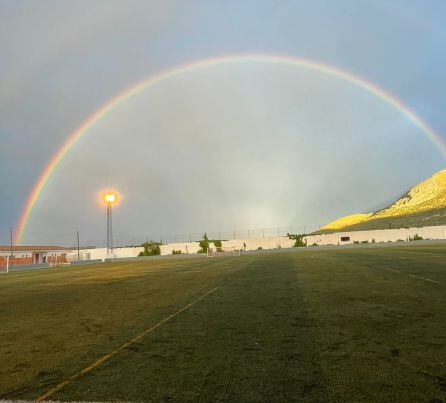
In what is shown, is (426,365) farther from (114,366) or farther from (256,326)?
(114,366)

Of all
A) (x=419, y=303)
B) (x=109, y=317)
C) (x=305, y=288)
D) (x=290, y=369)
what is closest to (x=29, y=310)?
(x=109, y=317)

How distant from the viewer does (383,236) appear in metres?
84.6

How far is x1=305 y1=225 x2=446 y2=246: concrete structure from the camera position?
3063 inches

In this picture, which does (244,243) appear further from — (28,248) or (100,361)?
(100,361)

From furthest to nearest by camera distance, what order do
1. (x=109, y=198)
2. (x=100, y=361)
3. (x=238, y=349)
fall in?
(x=109, y=198) → (x=238, y=349) → (x=100, y=361)

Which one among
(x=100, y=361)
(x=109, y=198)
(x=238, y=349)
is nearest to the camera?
(x=100, y=361)

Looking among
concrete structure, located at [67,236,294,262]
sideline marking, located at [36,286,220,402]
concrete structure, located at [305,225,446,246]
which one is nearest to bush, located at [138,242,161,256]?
concrete structure, located at [67,236,294,262]

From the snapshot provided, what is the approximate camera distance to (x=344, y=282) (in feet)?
46.8

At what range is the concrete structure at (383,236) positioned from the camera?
77.8 meters

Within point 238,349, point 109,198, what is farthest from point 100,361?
point 109,198

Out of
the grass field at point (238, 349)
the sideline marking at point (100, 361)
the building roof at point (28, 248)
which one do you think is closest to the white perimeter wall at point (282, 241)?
the building roof at point (28, 248)

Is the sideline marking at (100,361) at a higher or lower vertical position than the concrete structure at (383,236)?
lower

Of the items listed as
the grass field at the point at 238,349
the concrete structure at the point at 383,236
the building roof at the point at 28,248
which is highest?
the building roof at the point at 28,248

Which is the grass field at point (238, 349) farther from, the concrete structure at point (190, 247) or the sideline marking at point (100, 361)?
the concrete structure at point (190, 247)
